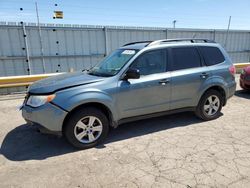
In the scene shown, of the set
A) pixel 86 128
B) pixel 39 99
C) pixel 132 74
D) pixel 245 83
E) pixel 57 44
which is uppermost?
pixel 57 44

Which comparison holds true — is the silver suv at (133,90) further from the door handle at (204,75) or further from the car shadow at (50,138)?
the car shadow at (50,138)

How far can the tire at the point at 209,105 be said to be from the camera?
4.71 metres

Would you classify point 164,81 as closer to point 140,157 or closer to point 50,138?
point 140,157

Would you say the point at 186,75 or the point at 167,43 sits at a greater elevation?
the point at 167,43

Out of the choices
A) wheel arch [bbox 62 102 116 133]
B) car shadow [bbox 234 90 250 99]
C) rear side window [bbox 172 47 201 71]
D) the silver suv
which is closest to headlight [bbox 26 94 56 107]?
the silver suv

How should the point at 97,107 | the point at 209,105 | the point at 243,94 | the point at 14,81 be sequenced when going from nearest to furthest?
the point at 97,107 → the point at 209,105 → the point at 243,94 → the point at 14,81

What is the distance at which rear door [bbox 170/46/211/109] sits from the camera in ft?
14.1

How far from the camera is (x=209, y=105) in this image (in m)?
4.81

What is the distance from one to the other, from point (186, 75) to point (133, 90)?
4.16 ft

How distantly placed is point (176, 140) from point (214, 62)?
2.13 metres

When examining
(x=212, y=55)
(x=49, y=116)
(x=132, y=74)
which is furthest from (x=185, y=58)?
(x=49, y=116)

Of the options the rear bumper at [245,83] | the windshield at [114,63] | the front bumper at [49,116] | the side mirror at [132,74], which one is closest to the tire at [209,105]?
the side mirror at [132,74]

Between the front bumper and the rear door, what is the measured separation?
2.23 meters

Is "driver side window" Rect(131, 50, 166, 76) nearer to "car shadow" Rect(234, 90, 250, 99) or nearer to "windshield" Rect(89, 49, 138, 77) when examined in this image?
"windshield" Rect(89, 49, 138, 77)
